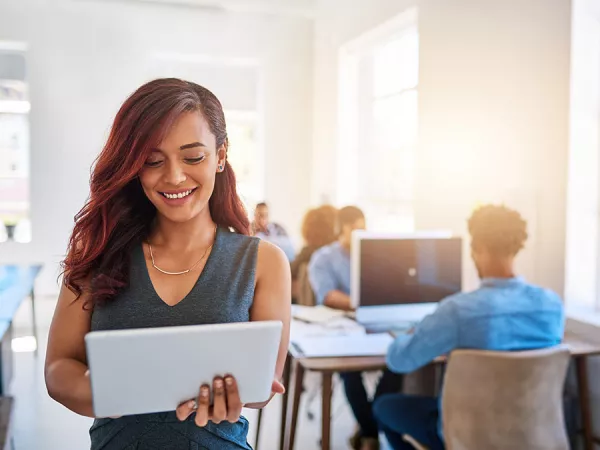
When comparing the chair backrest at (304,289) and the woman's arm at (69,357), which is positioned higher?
the woman's arm at (69,357)

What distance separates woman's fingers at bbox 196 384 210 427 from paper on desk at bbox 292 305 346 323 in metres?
1.87

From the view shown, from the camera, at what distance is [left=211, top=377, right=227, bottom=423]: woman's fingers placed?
95 centimetres

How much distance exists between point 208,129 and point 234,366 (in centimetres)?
44

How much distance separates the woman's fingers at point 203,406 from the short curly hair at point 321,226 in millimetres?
2972

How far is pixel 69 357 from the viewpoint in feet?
3.53

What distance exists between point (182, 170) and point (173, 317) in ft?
0.87

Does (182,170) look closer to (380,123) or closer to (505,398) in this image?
(505,398)

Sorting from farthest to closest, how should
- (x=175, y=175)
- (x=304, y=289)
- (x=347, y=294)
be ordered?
1. (x=304, y=289)
2. (x=347, y=294)
3. (x=175, y=175)

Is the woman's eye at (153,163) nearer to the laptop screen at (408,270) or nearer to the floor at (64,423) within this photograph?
the laptop screen at (408,270)

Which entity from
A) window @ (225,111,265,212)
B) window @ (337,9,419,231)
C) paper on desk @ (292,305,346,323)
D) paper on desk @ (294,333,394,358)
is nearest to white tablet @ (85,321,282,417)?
paper on desk @ (294,333,394,358)

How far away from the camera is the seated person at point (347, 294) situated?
3.08 metres

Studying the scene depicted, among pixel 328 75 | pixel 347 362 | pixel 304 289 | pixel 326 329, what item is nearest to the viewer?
pixel 347 362

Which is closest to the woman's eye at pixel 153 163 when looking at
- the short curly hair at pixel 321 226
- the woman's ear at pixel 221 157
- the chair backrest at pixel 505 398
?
the woman's ear at pixel 221 157

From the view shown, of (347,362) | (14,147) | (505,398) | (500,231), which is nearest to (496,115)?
(500,231)
